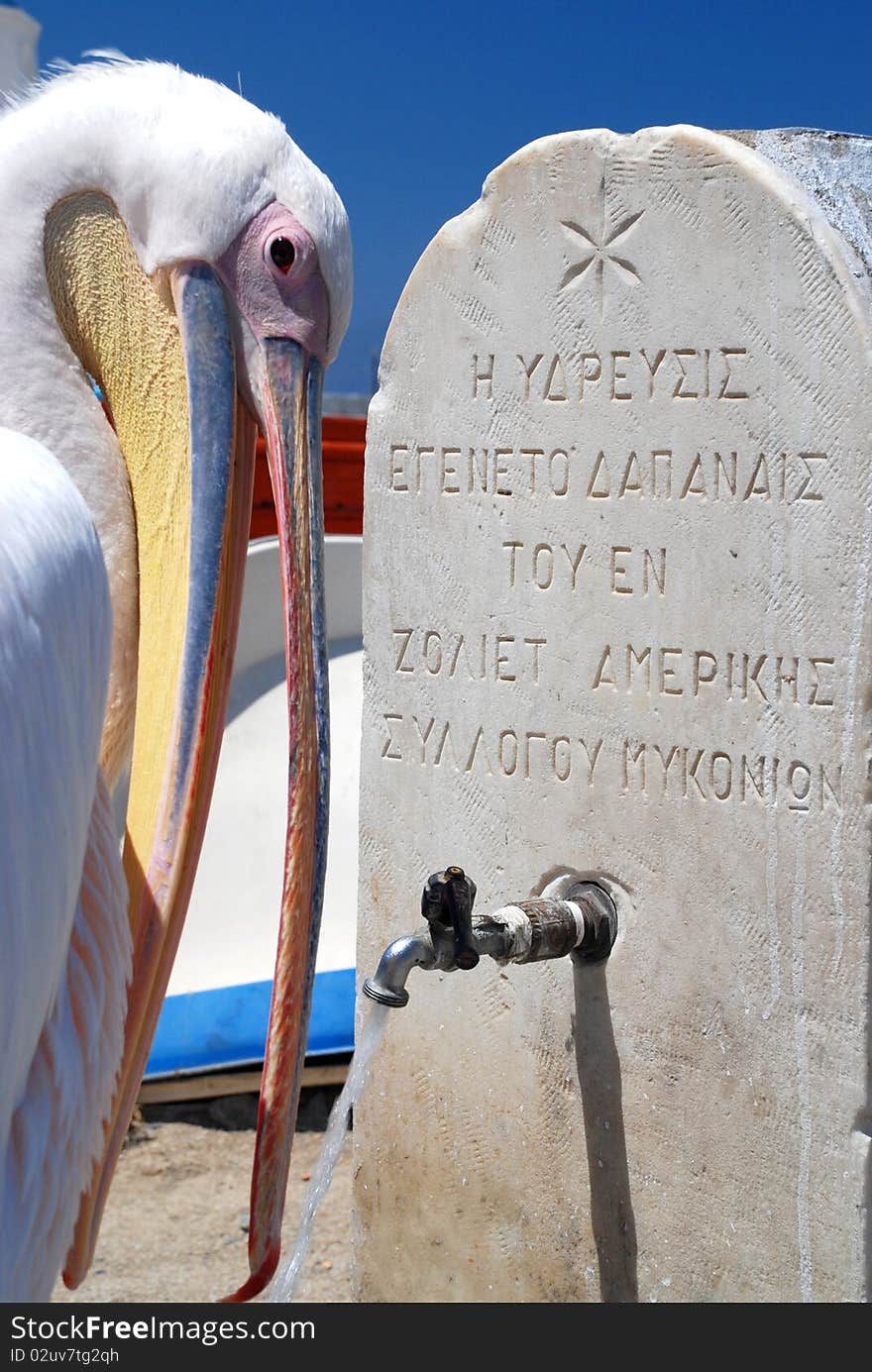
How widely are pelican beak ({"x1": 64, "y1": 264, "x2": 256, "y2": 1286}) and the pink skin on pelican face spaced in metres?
0.04

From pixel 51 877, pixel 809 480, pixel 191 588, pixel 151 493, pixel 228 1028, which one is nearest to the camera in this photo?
pixel 51 877

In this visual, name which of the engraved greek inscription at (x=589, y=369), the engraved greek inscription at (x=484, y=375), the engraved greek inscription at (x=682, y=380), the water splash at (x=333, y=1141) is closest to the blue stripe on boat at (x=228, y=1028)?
the water splash at (x=333, y=1141)

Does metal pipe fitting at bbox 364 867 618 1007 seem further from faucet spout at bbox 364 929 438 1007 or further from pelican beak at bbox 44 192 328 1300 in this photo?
pelican beak at bbox 44 192 328 1300

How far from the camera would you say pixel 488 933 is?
8.98 ft

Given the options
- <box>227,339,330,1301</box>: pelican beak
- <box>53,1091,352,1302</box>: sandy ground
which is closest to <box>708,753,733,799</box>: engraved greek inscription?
<box>227,339,330,1301</box>: pelican beak

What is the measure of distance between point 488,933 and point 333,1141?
43 cm

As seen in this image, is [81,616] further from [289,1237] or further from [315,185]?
[289,1237]

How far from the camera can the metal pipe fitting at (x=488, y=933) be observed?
2.63 meters

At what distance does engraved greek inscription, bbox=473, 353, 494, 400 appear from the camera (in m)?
2.95

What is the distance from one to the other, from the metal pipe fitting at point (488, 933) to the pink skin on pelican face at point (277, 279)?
1.02m

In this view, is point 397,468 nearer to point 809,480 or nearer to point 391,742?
point 391,742

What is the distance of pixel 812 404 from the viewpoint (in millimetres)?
2570

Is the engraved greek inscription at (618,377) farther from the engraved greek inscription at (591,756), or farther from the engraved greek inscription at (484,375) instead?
the engraved greek inscription at (591,756)

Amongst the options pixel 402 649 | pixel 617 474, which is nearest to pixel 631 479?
pixel 617 474
